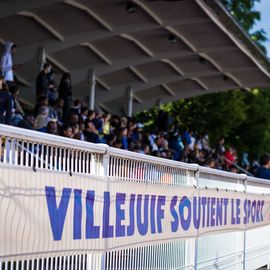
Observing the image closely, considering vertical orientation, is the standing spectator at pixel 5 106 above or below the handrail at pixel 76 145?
above

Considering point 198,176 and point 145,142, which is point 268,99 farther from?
point 198,176

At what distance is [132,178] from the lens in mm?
6684

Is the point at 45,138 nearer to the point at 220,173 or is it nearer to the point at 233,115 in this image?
the point at 220,173

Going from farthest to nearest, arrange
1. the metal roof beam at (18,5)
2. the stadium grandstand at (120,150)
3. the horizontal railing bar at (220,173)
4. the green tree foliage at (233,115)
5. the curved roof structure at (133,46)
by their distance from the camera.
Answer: the green tree foliage at (233,115), the curved roof structure at (133,46), the metal roof beam at (18,5), the horizontal railing bar at (220,173), the stadium grandstand at (120,150)

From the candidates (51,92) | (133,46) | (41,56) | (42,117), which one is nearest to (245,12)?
(133,46)

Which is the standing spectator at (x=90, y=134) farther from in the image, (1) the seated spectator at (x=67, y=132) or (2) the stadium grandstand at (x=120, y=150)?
(1) the seated spectator at (x=67, y=132)

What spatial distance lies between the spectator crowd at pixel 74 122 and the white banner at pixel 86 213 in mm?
4985

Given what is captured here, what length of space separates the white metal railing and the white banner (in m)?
0.09

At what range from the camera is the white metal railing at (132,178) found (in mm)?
4887

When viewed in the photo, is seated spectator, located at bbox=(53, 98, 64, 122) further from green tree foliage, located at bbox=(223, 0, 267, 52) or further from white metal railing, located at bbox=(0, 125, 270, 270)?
green tree foliage, located at bbox=(223, 0, 267, 52)

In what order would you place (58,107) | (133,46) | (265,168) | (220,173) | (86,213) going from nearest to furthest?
(86,213) → (220,173) → (265,168) → (58,107) → (133,46)

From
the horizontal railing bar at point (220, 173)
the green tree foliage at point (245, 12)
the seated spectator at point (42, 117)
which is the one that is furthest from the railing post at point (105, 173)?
the green tree foliage at point (245, 12)

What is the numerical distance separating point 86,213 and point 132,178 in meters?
1.13

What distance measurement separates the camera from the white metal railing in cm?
489
